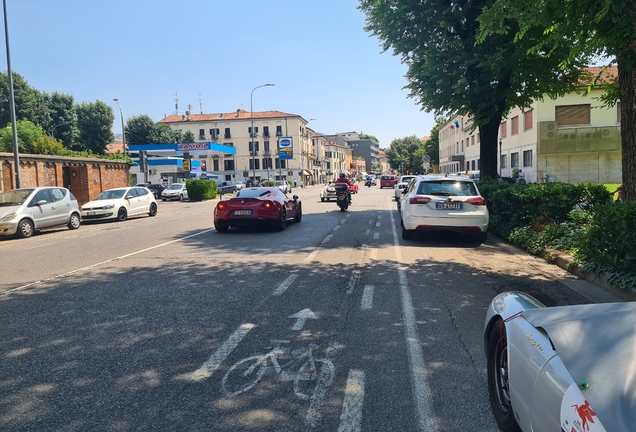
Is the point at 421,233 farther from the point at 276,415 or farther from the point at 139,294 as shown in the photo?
the point at 276,415

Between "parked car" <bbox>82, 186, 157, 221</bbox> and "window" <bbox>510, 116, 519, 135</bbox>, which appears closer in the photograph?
"parked car" <bbox>82, 186, 157, 221</bbox>

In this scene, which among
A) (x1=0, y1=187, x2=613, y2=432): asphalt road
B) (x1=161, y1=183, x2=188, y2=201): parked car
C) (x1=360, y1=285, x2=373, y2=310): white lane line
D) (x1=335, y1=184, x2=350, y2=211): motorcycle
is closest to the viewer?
(x1=0, y1=187, x2=613, y2=432): asphalt road

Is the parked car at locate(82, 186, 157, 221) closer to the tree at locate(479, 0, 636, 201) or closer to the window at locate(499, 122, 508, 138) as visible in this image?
the tree at locate(479, 0, 636, 201)

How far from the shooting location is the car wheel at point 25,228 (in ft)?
50.7

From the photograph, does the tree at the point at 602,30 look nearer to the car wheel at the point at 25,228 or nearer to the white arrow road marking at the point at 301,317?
the white arrow road marking at the point at 301,317

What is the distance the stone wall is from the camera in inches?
880

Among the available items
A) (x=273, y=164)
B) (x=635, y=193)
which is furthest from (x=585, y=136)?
(x=273, y=164)

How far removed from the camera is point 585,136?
35.1 metres

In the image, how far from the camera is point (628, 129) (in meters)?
7.66

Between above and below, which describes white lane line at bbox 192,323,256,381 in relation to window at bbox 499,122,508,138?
below

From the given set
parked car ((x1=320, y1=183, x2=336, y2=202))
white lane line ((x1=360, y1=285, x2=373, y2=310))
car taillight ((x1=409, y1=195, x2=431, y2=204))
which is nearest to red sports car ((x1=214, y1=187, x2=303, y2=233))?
car taillight ((x1=409, y1=195, x2=431, y2=204))

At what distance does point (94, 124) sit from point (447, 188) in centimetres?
6761

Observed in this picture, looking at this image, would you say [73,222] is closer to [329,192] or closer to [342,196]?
[342,196]

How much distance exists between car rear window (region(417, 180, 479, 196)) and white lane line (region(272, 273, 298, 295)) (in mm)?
4979
